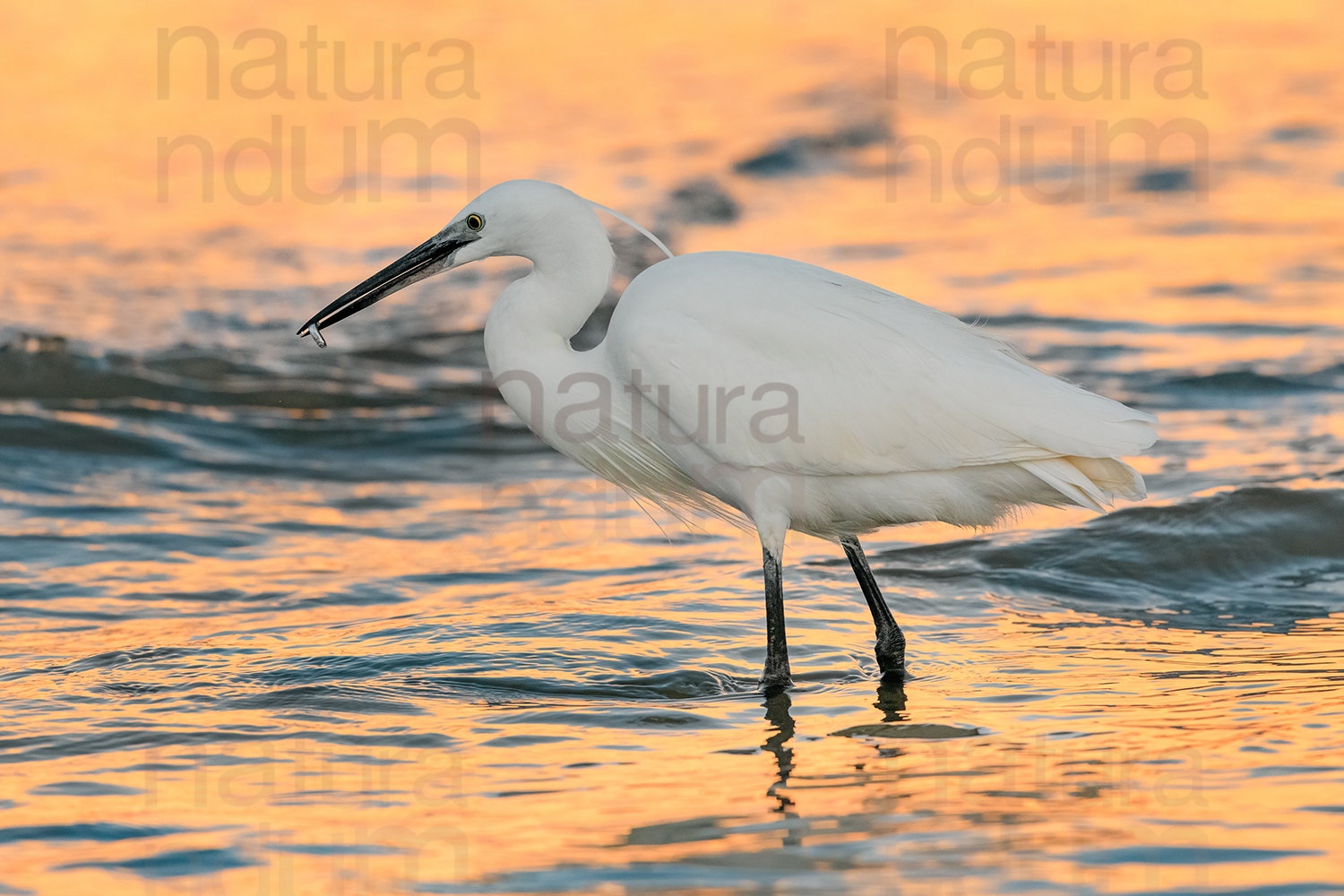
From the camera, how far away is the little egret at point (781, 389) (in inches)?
214

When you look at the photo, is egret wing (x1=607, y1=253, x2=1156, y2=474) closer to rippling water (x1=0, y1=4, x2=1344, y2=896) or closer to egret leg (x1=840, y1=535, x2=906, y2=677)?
egret leg (x1=840, y1=535, x2=906, y2=677)

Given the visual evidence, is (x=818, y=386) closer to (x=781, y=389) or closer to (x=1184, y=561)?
(x=781, y=389)

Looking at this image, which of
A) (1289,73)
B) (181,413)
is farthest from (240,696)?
(1289,73)

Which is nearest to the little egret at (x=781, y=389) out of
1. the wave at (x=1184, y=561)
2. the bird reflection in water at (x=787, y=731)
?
the bird reflection in water at (x=787, y=731)

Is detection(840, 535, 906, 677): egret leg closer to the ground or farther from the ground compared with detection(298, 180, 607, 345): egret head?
closer to the ground

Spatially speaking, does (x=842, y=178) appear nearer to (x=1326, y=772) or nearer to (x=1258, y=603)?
(x=1258, y=603)

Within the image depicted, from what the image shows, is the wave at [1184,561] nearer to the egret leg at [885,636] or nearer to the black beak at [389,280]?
the egret leg at [885,636]

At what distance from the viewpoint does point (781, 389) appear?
18.0ft

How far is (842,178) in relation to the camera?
613 inches

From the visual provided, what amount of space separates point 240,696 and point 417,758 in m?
0.94

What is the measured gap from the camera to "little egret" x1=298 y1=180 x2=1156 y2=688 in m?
5.44

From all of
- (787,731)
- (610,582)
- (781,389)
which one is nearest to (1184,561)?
(610,582)

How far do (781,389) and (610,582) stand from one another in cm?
191

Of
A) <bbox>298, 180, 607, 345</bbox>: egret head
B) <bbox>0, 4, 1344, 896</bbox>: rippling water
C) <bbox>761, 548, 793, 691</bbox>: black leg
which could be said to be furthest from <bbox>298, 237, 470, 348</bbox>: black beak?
<bbox>761, 548, 793, 691</bbox>: black leg
